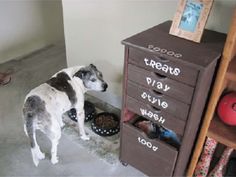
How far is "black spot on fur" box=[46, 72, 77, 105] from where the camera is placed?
148 centimetres

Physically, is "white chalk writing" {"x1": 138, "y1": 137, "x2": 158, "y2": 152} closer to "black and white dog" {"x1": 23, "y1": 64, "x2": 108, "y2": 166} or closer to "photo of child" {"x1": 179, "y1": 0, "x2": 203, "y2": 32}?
"black and white dog" {"x1": 23, "y1": 64, "x2": 108, "y2": 166}

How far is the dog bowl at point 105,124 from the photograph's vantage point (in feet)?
5.63

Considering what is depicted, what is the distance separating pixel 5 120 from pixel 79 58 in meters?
0.76

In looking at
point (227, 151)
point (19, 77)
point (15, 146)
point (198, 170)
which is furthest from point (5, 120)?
point (227, 151)

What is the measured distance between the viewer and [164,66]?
1019 millimetres

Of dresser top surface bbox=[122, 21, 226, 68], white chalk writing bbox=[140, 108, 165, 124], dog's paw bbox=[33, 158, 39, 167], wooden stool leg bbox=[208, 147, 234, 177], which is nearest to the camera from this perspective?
dresser top surface bbox=[122, 21, 226, 68]

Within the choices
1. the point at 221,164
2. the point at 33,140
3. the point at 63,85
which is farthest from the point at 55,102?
the point at 221,164

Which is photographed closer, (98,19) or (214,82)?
(214,82)

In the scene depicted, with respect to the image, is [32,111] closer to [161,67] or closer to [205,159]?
[161,67]

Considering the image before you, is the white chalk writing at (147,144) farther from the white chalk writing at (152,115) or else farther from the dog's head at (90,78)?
the dog's head at (90,78)

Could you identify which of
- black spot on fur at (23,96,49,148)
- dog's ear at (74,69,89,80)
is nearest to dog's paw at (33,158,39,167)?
black spot on fur at (23,96,49,148)

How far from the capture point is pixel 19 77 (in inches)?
93.2

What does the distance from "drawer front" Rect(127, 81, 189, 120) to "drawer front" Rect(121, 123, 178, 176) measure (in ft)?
0.69

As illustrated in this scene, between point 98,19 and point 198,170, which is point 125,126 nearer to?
point 198,170
